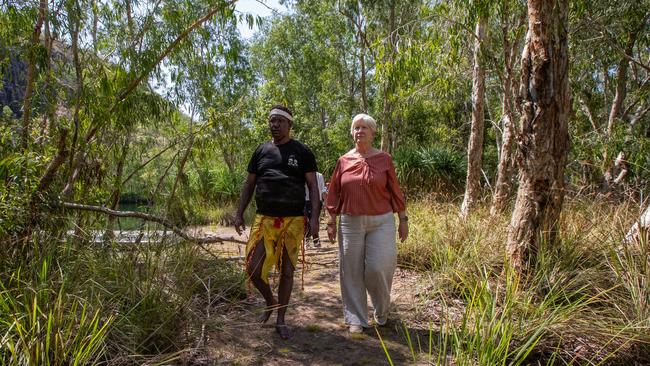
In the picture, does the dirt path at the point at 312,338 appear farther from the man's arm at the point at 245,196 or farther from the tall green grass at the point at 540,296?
the man's arm at the point at 245,196

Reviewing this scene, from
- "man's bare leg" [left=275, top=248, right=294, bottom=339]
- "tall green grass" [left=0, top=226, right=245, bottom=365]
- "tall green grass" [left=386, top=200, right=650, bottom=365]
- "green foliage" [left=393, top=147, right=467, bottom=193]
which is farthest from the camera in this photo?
"green foliage" [left=393, top=147, right=467, bottom=193]

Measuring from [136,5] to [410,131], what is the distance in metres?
19.4

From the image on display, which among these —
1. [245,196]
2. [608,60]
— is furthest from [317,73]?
[245,196]

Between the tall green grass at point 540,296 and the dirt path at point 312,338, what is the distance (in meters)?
0.19

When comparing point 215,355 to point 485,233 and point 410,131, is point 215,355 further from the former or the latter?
point 410,131

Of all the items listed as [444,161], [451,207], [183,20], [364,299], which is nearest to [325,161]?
[444,161]

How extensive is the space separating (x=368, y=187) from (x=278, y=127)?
2.98 ft

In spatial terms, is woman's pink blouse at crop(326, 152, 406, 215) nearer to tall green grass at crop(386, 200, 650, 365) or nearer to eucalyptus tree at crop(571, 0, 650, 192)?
tall green grass at crop(386, 200, 650, 365)

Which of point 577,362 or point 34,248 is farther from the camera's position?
point 34,248

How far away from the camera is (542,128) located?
4.49 m

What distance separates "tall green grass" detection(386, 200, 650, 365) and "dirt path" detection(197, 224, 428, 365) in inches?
7.6

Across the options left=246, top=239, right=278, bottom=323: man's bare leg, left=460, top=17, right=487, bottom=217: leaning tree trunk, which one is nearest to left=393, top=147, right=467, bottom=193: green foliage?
left=460, top=17, right=487, bottom=217: leaning tree trunk

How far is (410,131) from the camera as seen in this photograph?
24.6 m

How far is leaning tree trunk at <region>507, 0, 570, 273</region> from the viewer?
4453mm
